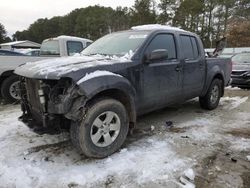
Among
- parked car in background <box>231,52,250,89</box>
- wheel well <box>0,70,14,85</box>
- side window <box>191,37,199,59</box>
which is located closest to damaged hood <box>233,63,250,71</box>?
parked car in background <box>231,52,250,89</box>

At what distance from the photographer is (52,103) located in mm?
3652

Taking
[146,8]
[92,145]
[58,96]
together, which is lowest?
[92,145]

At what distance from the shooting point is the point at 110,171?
11.9 ft

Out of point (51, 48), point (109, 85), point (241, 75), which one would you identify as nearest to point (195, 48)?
point (109, 85)

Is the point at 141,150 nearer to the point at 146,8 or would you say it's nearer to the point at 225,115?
the point at 225,115

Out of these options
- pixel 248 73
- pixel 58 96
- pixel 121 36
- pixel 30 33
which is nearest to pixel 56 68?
pixel 58 96

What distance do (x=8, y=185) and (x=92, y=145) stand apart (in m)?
1.12

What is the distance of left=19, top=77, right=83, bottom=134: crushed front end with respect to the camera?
11.8 ft

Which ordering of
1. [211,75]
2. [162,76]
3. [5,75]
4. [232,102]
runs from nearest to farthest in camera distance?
[162,76] < [211,75] < [5,75] < [232,102]

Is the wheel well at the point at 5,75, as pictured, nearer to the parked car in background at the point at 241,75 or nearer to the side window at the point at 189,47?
the side window at the point at 189,47

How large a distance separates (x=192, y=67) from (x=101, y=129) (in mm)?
2704

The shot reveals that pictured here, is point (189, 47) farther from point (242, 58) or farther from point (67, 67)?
point (242, 58)

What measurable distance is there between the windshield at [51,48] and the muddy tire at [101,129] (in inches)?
248

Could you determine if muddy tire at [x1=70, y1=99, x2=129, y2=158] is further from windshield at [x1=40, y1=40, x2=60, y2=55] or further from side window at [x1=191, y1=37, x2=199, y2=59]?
windshield at [x1=40, y1=40, x2=60, y2=55]
